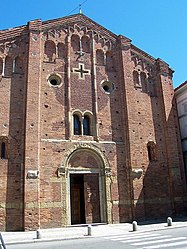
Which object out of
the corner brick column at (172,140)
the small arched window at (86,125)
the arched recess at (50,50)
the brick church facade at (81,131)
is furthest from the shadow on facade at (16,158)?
the corner brick column at (172,140)

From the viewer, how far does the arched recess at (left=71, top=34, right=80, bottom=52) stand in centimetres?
2024

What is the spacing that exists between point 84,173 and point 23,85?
7.05 metres

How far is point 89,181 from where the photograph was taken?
1775cm

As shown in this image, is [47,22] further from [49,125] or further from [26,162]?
[26,162]

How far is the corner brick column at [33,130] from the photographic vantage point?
50.6 ft

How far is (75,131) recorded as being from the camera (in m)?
18.5

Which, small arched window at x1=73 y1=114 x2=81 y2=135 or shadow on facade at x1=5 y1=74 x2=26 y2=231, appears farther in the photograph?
small arched window at x1=73 y1=114 x2=81 y2=135

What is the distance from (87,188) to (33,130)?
506 centimetres

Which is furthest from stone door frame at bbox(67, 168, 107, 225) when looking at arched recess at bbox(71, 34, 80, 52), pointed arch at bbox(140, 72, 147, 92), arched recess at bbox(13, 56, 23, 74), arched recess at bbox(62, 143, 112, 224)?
arched recess at bbox(71, 34, 80, 52)

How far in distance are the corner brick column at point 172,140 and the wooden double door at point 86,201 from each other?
5540 mm

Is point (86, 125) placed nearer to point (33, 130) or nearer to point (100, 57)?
point (33, 130)

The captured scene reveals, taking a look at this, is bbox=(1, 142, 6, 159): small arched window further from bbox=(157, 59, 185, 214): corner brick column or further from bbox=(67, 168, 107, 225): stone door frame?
bbox=(157, 59, 185, 214): corner brick column

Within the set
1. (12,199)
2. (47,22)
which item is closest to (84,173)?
(12,199)

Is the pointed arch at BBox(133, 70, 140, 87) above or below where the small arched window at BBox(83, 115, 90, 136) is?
above
